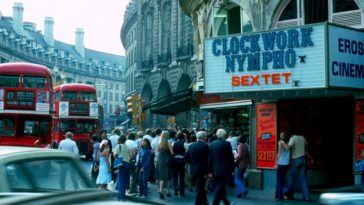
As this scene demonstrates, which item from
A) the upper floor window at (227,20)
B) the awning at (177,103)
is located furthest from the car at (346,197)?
the awning at (177,103)

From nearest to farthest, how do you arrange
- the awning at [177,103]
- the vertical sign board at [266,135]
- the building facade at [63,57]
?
the vertical sign board at [266,135] → the awning at [177,103] → the building facade at [63,57]

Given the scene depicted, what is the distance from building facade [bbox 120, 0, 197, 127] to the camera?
51.5 m

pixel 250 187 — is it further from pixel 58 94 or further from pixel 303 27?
pixel 58 94

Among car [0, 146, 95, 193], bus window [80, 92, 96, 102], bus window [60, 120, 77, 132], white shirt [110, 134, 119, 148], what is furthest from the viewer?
bus window [60, 120, 77, 132]

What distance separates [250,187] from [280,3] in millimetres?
5993

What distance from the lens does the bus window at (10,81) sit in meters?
24.1

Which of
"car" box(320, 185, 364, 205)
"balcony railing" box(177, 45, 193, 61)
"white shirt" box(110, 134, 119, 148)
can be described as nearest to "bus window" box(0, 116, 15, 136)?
"white shirt" box(110, 134, 119, 148)

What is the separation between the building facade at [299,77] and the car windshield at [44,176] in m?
9.93

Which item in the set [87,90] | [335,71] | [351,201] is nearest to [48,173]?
[351,201]

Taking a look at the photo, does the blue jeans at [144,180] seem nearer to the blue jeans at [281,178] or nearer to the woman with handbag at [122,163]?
the woman with handbag at [122,163]

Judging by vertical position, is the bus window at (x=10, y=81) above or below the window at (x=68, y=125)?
above

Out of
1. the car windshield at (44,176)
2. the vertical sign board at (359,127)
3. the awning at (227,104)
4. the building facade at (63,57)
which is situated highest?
the building facade at (63,57)

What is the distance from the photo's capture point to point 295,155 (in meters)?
15.4

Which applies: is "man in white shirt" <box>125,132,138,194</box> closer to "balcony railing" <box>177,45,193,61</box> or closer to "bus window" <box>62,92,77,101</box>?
"bus window" <box>62,92,77,101</box>
